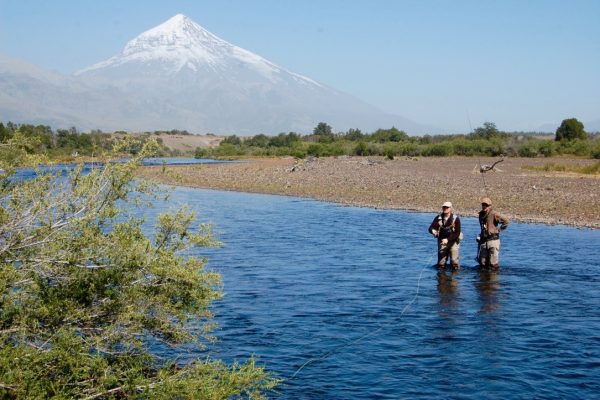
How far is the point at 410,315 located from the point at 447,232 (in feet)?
12.8

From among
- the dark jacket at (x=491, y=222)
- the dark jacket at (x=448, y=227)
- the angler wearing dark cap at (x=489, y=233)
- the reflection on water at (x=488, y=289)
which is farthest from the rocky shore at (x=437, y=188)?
the dark jacket at (x=448, y=227)

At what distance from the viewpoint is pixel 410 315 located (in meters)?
13.8

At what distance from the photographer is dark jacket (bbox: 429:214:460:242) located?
1680cm

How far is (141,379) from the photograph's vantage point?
696cm

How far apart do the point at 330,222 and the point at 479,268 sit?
10401 mm

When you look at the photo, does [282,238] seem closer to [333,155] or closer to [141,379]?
[141,379]

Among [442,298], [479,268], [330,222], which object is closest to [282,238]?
[330,222]

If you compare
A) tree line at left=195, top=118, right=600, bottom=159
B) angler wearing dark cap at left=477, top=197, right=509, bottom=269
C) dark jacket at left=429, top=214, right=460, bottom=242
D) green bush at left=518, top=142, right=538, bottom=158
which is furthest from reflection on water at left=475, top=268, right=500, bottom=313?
green bush at left=518, top=142, right=538, bottom=158

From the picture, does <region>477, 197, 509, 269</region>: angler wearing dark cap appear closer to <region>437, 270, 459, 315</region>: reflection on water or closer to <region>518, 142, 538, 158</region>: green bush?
<region>437, 270, 459, 315</region>: reflection on water

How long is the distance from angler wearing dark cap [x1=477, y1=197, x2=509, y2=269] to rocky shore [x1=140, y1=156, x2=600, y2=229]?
361 inches

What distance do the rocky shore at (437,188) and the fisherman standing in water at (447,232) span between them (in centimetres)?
983

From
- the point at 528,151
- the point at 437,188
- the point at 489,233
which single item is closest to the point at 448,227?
the point at 489,233

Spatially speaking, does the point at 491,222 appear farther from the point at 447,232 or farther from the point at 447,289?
the point at 447,289

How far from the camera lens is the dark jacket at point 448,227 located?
55.1 ft
